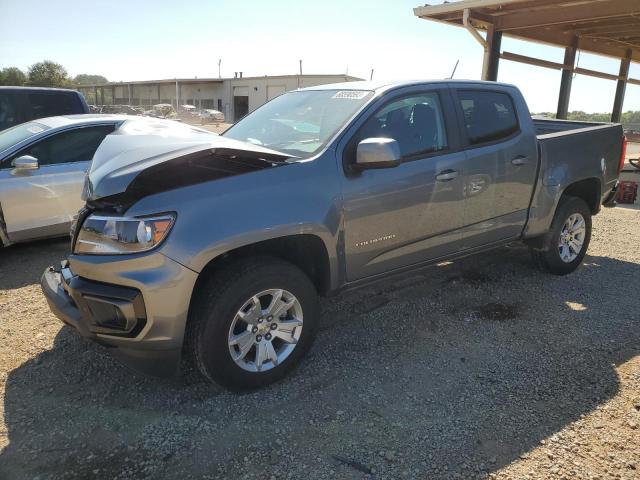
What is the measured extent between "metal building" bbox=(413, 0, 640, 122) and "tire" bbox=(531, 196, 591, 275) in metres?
6.18

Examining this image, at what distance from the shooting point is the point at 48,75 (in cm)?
5575

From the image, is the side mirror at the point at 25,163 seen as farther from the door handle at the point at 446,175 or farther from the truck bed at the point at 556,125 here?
the truck bed at the point at 556,125

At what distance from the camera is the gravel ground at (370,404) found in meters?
2.44

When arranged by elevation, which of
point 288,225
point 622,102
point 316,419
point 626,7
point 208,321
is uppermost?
point 626,7

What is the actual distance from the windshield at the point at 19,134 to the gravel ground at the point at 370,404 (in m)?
1.89

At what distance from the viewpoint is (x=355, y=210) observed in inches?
126

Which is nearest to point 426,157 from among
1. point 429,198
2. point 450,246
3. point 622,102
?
point 429,198

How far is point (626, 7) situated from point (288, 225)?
964 centimetres

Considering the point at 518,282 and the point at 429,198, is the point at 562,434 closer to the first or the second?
the point at 429,198

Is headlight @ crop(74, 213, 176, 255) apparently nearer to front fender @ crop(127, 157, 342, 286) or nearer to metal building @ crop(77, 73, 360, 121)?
front fender @ crop(127, 157, 342, 286)

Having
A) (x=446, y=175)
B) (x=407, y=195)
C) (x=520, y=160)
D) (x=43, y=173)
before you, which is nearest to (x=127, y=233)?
(x=407, y=195)

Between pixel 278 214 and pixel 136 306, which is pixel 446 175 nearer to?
pixel 278 214

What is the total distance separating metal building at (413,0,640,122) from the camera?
9.66 metres

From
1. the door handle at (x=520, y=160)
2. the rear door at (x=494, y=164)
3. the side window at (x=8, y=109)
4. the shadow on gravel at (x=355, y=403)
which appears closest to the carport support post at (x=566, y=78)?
the rear door at (x=494, y=164)
